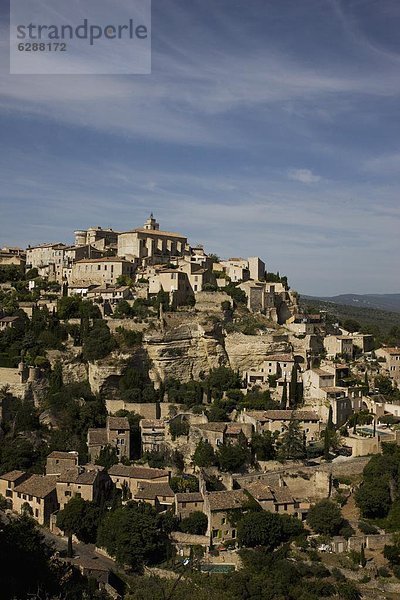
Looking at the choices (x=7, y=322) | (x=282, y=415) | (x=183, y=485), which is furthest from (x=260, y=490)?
(x=7, y=322)

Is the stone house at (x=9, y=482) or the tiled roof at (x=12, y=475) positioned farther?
the tiled roof at (x=12, y=475)

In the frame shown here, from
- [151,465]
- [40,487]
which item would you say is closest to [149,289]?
[151,465]

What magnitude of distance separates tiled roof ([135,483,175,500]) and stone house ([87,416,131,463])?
3.90 m

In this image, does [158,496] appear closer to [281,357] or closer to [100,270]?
[281,357]

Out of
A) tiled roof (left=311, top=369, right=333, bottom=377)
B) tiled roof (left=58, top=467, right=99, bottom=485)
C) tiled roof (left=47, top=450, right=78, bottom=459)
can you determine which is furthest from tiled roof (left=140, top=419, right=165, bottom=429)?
tiled roof (left=311, top=369, right=333, bottom=377)

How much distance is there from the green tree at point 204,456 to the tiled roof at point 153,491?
2283mm

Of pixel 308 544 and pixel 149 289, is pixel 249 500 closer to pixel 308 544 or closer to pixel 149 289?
pixel 308 544

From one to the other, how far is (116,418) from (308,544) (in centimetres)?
1310

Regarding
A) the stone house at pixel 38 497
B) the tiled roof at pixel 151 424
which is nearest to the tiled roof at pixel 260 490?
the tiled roof at pixel 151 424

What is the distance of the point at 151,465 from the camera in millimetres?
33719

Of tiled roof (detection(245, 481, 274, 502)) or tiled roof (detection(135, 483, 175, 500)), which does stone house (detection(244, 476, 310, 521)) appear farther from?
tiled roof (detection(135, 483, 175, 500))

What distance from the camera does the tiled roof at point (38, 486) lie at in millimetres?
30514

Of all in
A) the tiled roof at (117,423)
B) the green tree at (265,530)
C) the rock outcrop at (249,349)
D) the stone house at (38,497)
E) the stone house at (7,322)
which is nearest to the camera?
the green tree at (265,530)

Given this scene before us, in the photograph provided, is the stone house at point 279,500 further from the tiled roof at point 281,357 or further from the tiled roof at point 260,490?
the tiled roof at point 281,357
